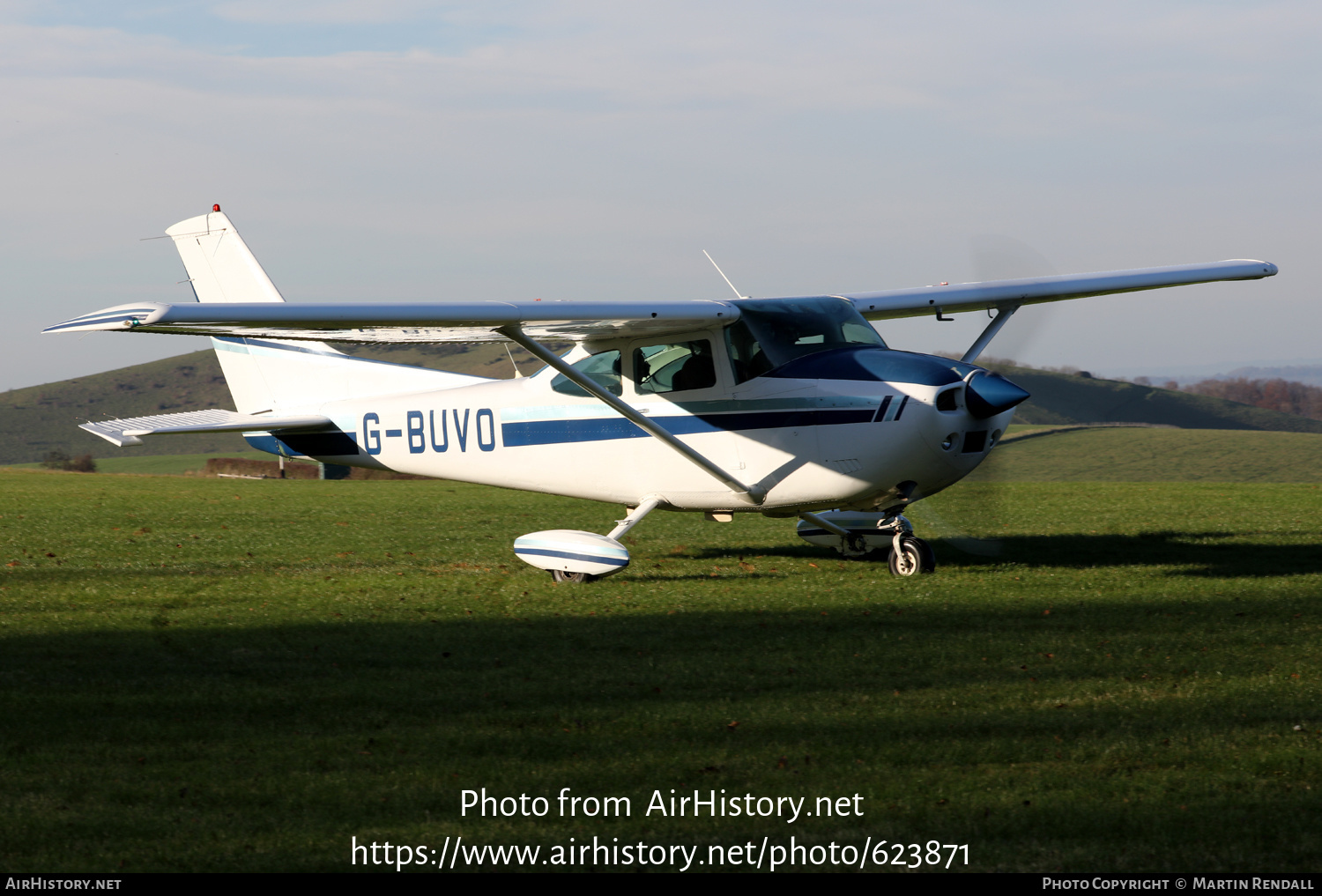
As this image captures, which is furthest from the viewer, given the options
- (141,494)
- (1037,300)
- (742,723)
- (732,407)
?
(141,494)

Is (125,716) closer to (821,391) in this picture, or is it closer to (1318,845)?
(1318,845)

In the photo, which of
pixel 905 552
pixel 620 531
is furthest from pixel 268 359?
pixel 905 552

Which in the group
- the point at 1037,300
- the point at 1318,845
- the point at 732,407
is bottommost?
the point at 1318,845

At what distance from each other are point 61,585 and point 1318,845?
9741mm

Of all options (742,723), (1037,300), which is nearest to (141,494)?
(1037,300)

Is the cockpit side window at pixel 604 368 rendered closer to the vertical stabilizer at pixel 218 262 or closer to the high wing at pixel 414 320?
the high wing at pixel 414 320

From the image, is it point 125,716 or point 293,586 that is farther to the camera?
point 293,586

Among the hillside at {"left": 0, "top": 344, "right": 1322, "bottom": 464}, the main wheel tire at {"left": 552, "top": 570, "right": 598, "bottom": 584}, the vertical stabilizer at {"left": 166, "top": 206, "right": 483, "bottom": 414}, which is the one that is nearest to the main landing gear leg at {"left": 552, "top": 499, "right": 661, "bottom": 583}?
the main wheel tire at {"left": 552, "top": 570, "right": 598, "bottom": 584}

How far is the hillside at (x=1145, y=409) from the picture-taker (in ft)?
254

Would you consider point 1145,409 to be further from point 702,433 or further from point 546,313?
point 546,313

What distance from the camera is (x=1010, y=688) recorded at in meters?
6.12

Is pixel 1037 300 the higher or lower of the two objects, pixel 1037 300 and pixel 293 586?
the higher

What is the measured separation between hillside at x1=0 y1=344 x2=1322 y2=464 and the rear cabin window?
6642cm

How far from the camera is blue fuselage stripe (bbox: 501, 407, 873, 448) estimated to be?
10180mm
